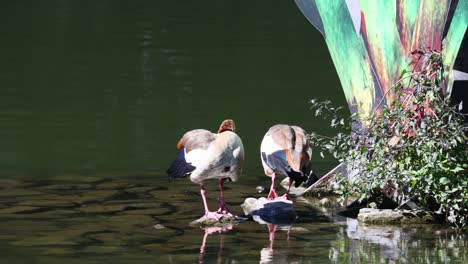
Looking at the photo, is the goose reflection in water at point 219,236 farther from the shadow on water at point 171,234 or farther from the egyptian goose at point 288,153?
the egyptian goose at point 288,153

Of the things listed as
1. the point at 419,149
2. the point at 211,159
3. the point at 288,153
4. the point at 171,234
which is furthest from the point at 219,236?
the point at 419,149

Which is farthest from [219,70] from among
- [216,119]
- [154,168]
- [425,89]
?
[425,89]

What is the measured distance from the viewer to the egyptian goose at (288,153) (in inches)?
400

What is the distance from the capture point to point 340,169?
429 inches

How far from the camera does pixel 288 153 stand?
33.5 ft

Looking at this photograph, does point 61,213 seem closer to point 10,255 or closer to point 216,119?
point 10,255

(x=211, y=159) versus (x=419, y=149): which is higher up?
(x=419, y=149)

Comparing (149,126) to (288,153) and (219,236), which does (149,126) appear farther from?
(219,236)

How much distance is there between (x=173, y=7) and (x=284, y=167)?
2152 centimetres

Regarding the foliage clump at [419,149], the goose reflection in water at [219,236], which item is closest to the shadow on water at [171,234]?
the goose reflection in water at [219,236]

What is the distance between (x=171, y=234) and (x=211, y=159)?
0.80m

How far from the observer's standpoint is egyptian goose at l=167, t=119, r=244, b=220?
9797 millimetres

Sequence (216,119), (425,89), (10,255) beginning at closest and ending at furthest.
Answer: (10,255) < (425,89) < (216,119)

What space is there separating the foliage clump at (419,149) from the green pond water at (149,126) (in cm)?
29
